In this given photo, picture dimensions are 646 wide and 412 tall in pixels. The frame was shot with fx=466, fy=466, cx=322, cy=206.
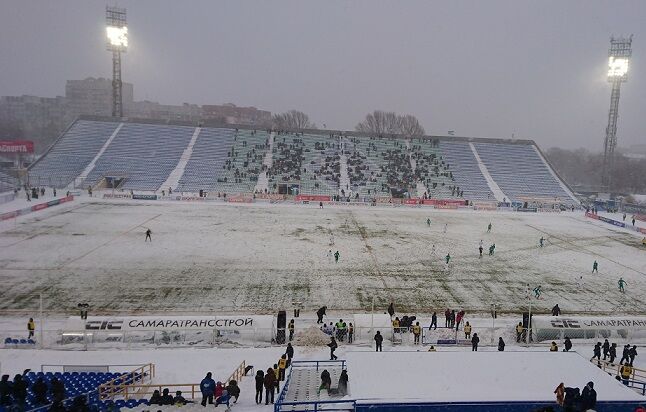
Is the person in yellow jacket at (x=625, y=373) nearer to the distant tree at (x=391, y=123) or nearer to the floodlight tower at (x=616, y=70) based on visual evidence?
the floodlight tower at (x=616, y=70)

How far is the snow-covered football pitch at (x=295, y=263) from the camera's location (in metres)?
23.8

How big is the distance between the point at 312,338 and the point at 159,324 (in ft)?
19.6

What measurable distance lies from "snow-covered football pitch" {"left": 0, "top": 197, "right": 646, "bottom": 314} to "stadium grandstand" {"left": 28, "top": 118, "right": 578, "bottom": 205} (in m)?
16.8

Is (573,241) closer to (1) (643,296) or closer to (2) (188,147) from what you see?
(1) (643,296)

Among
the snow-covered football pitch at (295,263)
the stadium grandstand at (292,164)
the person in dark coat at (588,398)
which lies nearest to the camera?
the person in dark coat at (588,398)

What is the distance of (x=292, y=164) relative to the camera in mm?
72500

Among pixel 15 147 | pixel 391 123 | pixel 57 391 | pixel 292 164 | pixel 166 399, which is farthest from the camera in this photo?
pixel 391 123

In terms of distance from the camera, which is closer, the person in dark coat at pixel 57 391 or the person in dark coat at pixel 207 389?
the person in dark coat at pixel 57 391

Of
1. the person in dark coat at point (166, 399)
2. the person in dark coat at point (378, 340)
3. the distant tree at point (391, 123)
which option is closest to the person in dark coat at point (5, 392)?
the person in dark coat at point (166, 399)

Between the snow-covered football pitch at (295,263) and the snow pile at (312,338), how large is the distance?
3618mm

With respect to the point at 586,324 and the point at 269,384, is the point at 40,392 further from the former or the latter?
the point at 586,324

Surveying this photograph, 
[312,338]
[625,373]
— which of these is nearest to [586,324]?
[625,373]

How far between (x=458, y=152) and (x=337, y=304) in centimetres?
6476

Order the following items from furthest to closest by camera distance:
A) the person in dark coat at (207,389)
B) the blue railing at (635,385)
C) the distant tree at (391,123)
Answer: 1. the distant tree at (391,123)
2. the blue railing at (635,385)
3. the person in dark coat at (207,389)
